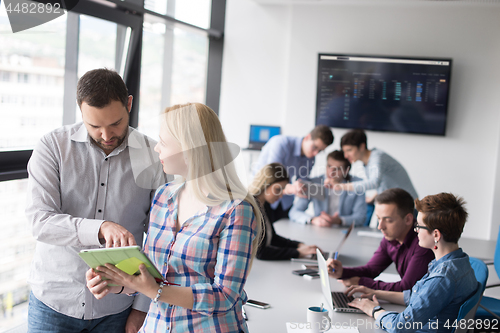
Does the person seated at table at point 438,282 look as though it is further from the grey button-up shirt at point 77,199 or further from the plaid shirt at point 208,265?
the grey button-up shirt at point 77,199

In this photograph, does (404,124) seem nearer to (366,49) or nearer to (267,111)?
(366,49)

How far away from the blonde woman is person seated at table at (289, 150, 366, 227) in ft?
7.93

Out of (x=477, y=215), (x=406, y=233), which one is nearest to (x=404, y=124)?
(x=477, y=215)

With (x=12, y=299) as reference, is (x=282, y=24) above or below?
above

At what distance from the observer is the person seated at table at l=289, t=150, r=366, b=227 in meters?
3.68

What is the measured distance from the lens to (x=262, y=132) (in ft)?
17.4

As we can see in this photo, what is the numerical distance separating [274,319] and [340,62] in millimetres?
3831

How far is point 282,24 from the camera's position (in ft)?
17.0

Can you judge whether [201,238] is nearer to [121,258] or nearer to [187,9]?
[121,258]

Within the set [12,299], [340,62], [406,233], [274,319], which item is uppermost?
[340,62]

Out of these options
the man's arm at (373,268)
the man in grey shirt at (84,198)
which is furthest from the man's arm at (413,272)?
the man in grey shirt at (84,198)

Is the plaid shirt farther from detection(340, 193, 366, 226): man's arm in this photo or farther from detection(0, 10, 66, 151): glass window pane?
detection(340, 193, 366, 226): man's arm

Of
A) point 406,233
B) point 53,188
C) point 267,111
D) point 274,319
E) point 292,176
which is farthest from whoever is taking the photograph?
point 267,111

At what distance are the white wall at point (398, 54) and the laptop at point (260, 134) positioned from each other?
0.10m
